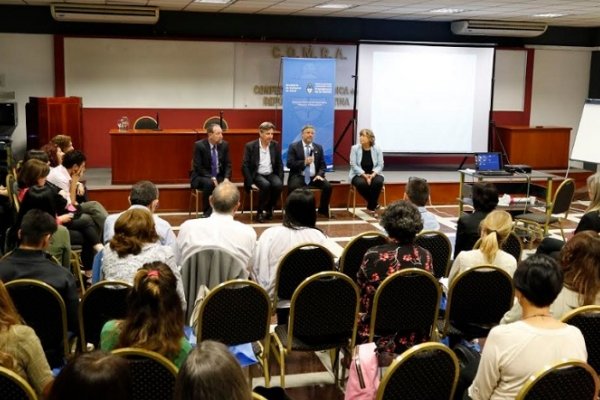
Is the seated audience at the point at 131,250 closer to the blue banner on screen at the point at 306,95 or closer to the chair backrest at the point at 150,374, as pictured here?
the chair backrest at the point at 150,374

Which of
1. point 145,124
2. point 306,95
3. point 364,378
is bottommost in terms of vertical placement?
point 364,378

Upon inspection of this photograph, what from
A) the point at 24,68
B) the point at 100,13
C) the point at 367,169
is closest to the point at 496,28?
the point at 367,169

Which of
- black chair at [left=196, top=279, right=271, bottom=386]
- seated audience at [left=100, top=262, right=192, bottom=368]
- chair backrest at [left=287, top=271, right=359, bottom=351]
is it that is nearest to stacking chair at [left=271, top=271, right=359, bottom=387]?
chair backrest at [left=287, top=271, right=359, bottom=351]

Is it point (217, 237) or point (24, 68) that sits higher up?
point (24, 68)

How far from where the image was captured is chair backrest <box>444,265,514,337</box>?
3807 mm

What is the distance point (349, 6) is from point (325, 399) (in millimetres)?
7023

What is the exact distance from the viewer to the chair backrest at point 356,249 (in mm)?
4523

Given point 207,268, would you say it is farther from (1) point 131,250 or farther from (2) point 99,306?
(2) point 99,306

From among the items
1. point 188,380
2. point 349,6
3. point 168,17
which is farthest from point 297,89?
point 188,380

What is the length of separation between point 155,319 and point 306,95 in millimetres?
8551

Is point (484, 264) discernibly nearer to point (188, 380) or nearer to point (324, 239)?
point (324, 239)

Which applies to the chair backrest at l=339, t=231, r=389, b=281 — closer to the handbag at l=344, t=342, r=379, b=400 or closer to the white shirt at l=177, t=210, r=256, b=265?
the white shirt at l=177, t=210, r=256, b=265

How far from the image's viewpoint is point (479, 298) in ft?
12.7

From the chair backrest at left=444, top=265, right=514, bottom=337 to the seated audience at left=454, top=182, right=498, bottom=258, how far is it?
127 cm
